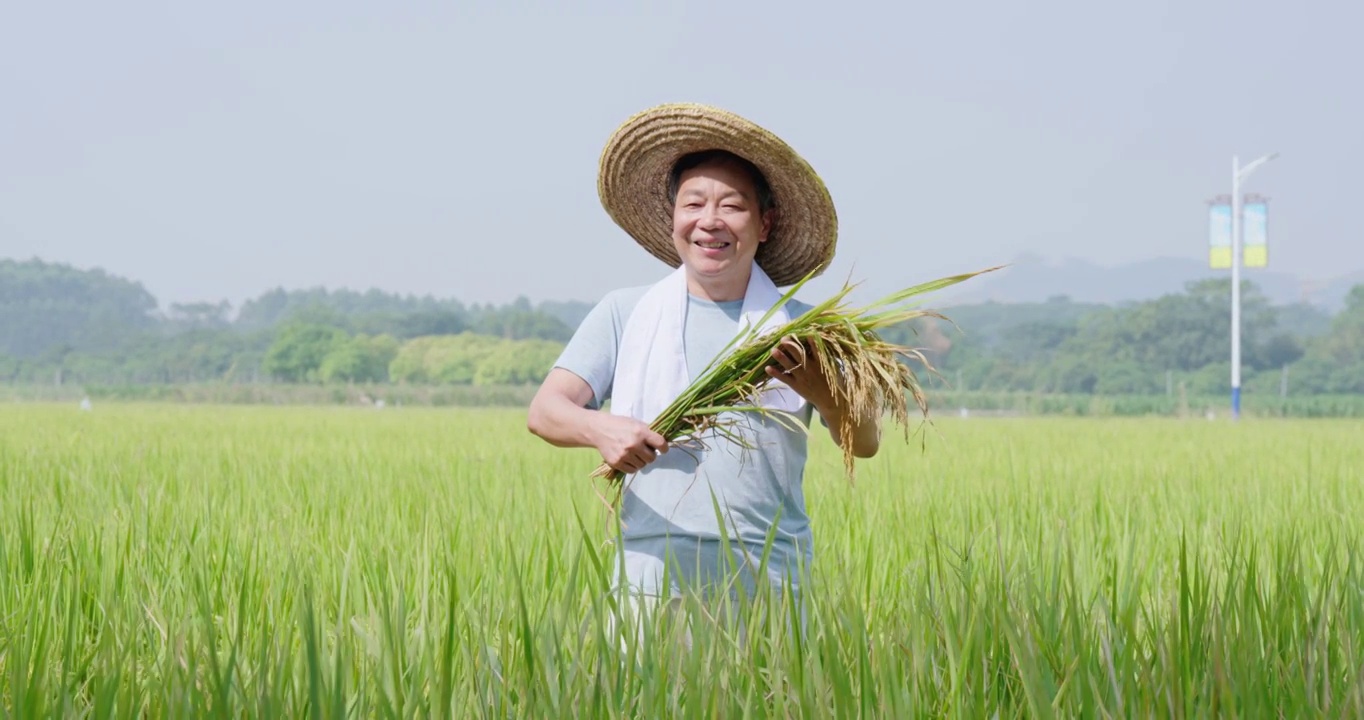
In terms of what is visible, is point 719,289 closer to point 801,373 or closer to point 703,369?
point 703,369

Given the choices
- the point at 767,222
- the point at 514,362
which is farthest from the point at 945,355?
the point at 767,222

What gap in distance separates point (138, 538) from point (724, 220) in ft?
6.22

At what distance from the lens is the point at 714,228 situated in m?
2.36

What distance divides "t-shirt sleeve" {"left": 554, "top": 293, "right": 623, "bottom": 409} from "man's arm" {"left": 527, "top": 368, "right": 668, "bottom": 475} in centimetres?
2

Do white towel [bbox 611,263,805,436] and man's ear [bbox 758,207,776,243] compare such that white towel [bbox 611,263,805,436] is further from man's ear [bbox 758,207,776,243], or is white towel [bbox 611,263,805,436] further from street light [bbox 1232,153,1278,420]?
street light [bbox 1232,153,1278,420]

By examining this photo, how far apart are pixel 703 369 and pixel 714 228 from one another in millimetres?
253

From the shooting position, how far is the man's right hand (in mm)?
2105

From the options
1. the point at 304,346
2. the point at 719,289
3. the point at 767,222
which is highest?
the point at 304,346

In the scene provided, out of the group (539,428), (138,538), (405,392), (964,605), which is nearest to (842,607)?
(964,605)

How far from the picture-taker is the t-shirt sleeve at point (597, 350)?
247 cm

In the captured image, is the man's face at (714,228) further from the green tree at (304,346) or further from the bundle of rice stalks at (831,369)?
the green tree at (304,346)

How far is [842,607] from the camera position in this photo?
1.83 meters

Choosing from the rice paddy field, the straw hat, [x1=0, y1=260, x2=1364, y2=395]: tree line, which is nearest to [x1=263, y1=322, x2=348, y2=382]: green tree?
[x1=0, y1=260, x2=1364, y2=395]: tree line

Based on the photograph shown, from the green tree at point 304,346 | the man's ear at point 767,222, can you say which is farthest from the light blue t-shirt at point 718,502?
the green tree at point 304,346
